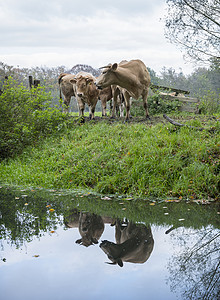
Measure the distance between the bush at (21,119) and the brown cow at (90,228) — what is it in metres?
6.01

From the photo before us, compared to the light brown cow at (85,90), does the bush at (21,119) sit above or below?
below

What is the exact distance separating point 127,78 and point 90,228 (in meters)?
6.92

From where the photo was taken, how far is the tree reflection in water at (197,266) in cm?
299

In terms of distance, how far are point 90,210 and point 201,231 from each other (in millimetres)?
2050

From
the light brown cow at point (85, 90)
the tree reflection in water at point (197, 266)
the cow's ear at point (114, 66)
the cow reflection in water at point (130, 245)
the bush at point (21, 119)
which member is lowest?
the cow reflection in water at point (130, 245)

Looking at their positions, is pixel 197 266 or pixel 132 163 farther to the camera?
pixel 132 163

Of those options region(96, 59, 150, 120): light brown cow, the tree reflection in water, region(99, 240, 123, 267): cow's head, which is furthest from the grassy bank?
region(99, 240, 123, 267): cow's head

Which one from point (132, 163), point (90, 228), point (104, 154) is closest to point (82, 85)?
point (104, 154)

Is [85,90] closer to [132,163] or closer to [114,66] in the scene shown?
[114,66]

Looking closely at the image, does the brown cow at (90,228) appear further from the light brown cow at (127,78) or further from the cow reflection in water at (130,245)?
the light brown cow at (127,78)

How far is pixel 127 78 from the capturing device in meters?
10.7

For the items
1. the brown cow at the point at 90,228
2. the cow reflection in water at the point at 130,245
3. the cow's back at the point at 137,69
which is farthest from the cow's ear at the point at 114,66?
the cow reflection in water at the point at 130,245

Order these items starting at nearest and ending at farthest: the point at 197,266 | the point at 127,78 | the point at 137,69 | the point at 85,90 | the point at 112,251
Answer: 1. the point at 197,266
2. the point at 112,251
3. the point at 127,78
4. the point at 137,69
5. the point at 85,90

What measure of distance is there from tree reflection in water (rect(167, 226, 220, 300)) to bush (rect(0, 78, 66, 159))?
25.2 ft
